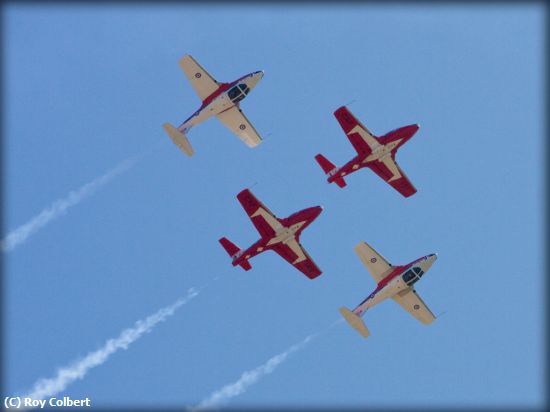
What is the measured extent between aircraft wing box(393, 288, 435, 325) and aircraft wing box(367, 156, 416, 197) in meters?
8.49

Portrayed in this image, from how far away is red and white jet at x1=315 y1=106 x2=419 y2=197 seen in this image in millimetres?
80750

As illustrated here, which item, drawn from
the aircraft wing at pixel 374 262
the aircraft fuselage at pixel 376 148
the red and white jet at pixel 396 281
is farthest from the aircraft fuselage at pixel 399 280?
the aircraft fuselage at pixel 376 148

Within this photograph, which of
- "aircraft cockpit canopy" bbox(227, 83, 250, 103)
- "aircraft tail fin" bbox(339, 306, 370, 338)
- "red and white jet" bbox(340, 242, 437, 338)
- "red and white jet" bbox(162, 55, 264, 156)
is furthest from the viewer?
"red and white jet" bbox(162, 55, 264, 156)

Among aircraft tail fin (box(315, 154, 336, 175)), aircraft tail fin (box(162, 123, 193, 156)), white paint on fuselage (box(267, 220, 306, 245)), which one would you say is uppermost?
aircraft tail fin (box(162, 123, 193, 156))

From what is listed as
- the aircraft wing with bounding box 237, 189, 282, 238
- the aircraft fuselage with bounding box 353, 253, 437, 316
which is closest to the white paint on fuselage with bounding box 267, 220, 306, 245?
the aircraft wing with bounding box 237, 189, 282, 238

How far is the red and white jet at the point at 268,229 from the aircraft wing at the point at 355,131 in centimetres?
736

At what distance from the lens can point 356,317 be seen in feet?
255

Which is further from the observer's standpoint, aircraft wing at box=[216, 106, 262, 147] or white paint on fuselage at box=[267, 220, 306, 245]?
aircraft wing at box=[216, 106, 262, 147]

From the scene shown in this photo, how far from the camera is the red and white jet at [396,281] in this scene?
8019 centimetres

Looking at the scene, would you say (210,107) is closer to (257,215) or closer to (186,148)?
(186,148)

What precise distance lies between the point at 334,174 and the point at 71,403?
28.3 m

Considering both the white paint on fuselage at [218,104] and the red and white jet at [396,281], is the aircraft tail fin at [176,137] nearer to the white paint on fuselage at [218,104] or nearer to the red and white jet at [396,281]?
the white paint on fuselage at [218,104]

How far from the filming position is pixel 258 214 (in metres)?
77.4

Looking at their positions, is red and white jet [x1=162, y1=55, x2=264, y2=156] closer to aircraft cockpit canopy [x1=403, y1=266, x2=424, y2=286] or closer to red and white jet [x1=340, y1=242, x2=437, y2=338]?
red and white jet [x1=340, y1=242, x2=437, y2=338]
